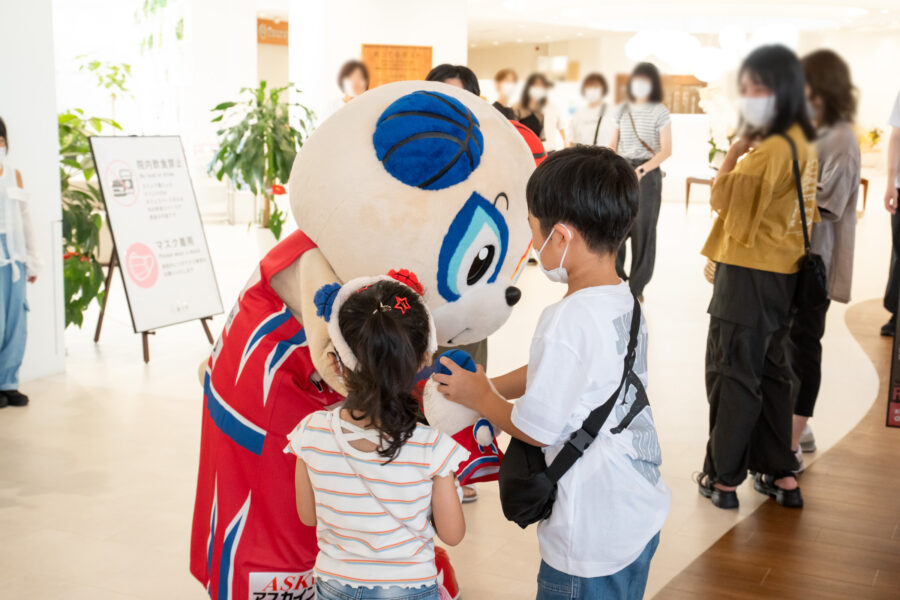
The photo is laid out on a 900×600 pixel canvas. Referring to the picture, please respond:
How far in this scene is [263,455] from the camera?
6.28ft

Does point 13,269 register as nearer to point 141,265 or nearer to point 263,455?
point 141,265

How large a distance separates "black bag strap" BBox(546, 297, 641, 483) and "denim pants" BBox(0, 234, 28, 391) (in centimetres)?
314

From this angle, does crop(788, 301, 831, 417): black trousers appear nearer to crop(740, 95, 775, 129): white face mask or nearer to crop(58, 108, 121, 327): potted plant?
crop(740, 95, 775, 129): white face mask

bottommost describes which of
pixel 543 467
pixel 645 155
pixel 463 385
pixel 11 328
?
pixel 11 328

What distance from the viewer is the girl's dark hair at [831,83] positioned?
4.85 ft

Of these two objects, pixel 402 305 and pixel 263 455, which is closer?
pixel 402 305

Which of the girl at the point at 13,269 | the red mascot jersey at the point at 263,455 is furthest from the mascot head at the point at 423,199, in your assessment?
the girl at the point at 13,269

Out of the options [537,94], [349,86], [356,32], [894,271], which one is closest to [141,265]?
[349,86]

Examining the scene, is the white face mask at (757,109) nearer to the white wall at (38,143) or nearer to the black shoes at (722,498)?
the black shoes at (722,498)

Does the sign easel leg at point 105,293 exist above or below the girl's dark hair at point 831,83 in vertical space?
below

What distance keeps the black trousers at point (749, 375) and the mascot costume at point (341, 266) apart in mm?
1096

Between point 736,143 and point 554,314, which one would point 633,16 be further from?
point 554,314

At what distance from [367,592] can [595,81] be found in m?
1.17

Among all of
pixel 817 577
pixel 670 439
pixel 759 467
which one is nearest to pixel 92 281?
pixel 670 439
